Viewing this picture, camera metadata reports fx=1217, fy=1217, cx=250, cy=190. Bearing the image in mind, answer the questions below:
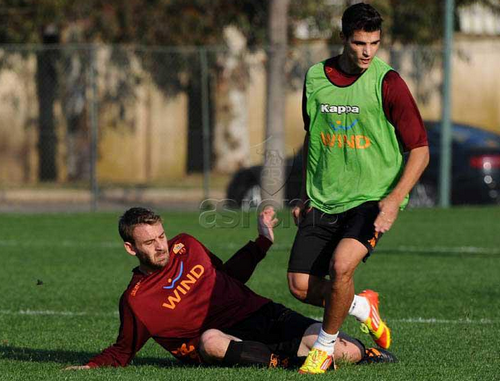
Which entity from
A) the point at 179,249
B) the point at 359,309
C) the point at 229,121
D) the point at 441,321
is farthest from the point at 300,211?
the point at 229,121

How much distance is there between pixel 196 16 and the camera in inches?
1040

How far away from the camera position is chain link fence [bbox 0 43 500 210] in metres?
23.0

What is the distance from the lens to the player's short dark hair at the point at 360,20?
6.76 metres

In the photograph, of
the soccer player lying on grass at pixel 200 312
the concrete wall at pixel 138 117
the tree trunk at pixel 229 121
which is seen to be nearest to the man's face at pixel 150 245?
the soccer player lying on grass at pixel 200 312

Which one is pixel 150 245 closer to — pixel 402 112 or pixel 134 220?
pixel 134 220

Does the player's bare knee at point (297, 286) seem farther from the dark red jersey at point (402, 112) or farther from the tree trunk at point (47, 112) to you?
the tree trunk at point (47, 112)

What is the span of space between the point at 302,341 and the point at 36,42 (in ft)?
66.0

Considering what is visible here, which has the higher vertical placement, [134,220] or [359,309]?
[134,220]

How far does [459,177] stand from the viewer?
2052 cm

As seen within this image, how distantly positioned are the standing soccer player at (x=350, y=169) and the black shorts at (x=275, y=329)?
0.55 feet

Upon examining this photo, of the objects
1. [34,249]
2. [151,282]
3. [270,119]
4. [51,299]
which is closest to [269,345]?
[151,282]

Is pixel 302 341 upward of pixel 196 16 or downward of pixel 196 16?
downward

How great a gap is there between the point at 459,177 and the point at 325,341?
1402 cm

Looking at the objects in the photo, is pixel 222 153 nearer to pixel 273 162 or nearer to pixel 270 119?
pixel 270 119
